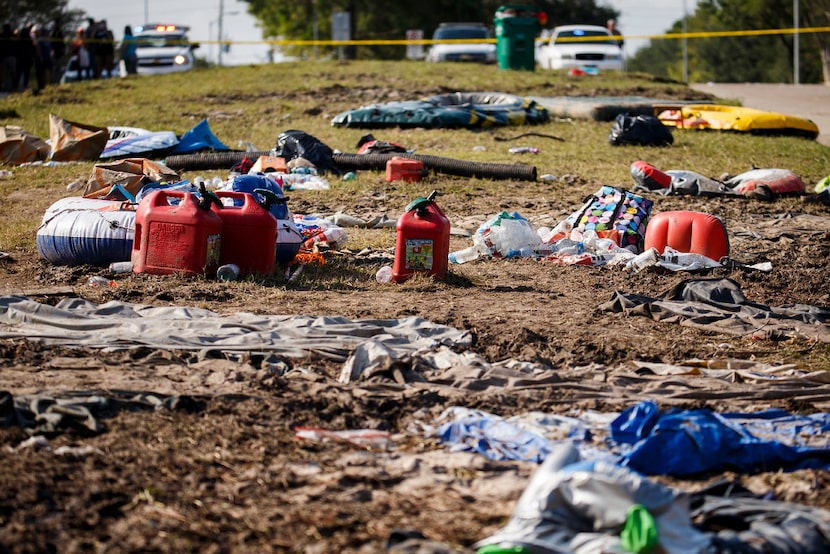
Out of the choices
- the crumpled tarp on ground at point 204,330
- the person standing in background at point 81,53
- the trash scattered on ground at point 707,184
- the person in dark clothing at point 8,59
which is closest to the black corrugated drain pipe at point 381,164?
the trash scattered on ground at point 707,184

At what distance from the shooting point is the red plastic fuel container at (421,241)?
7492 millimetres

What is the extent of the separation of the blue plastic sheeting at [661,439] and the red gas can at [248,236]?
3125mm

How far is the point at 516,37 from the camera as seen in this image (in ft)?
81.6

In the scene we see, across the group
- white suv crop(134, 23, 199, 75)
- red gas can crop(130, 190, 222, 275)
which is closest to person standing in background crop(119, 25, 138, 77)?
white suv crop(134, 23, 199, 75)

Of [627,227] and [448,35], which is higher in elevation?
[448,35]

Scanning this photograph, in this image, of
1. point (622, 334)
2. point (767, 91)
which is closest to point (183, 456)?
point (622, 334)

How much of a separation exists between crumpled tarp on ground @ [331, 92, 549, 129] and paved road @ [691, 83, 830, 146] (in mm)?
4830

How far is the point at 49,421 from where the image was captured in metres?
4.37

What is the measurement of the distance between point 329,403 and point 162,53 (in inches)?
971

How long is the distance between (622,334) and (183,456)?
3.13m

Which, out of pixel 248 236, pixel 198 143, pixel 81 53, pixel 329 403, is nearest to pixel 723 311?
pixel 329 403

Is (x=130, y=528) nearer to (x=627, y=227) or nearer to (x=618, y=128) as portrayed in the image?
(x=627, y=227)

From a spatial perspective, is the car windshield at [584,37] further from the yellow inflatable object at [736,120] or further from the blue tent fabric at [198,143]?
the blue tent fabric at [198,143]

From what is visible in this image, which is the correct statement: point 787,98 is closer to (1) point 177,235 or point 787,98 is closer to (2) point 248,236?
(2) point 248,236
